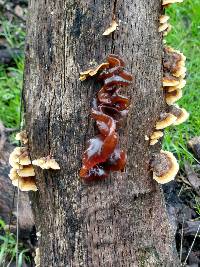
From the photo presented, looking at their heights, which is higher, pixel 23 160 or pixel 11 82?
pixel 11 82

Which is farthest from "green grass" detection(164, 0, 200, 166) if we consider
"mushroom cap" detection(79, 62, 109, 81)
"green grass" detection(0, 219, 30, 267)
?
"mushroom cap" detection(79, 62, 109, 81)

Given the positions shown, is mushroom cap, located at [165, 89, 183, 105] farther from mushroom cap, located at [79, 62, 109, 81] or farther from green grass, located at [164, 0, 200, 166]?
green grass, located at [164, 0, 200, 166]

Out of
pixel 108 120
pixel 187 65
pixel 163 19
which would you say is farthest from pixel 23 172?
pixel 187 65

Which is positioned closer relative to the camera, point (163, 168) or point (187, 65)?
point (163, 168)

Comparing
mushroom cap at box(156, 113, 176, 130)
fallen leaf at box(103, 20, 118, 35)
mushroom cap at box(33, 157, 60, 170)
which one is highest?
fallen leaf at box(103, 20, 118, 35)

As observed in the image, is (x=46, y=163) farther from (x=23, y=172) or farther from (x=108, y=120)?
(x=108, y=120)

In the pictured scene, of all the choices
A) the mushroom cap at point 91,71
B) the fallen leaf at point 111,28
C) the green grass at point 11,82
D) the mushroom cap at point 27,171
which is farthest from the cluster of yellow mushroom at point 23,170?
the green grass at point 11,82

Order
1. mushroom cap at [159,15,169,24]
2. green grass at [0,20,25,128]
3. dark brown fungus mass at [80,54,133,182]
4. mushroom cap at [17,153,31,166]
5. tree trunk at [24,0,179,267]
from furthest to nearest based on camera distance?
1. green grass at [0,20,25,128]
2. mushroom cap at [17,153,31,166]
3. mushroom cap at [159,15,169,24]
4. tree trunk at [24,0,179,267]
5. dark brown fungus mass at [80,54,133,182]

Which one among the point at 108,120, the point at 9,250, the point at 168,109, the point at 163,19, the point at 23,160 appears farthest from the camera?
the point at 9,250
